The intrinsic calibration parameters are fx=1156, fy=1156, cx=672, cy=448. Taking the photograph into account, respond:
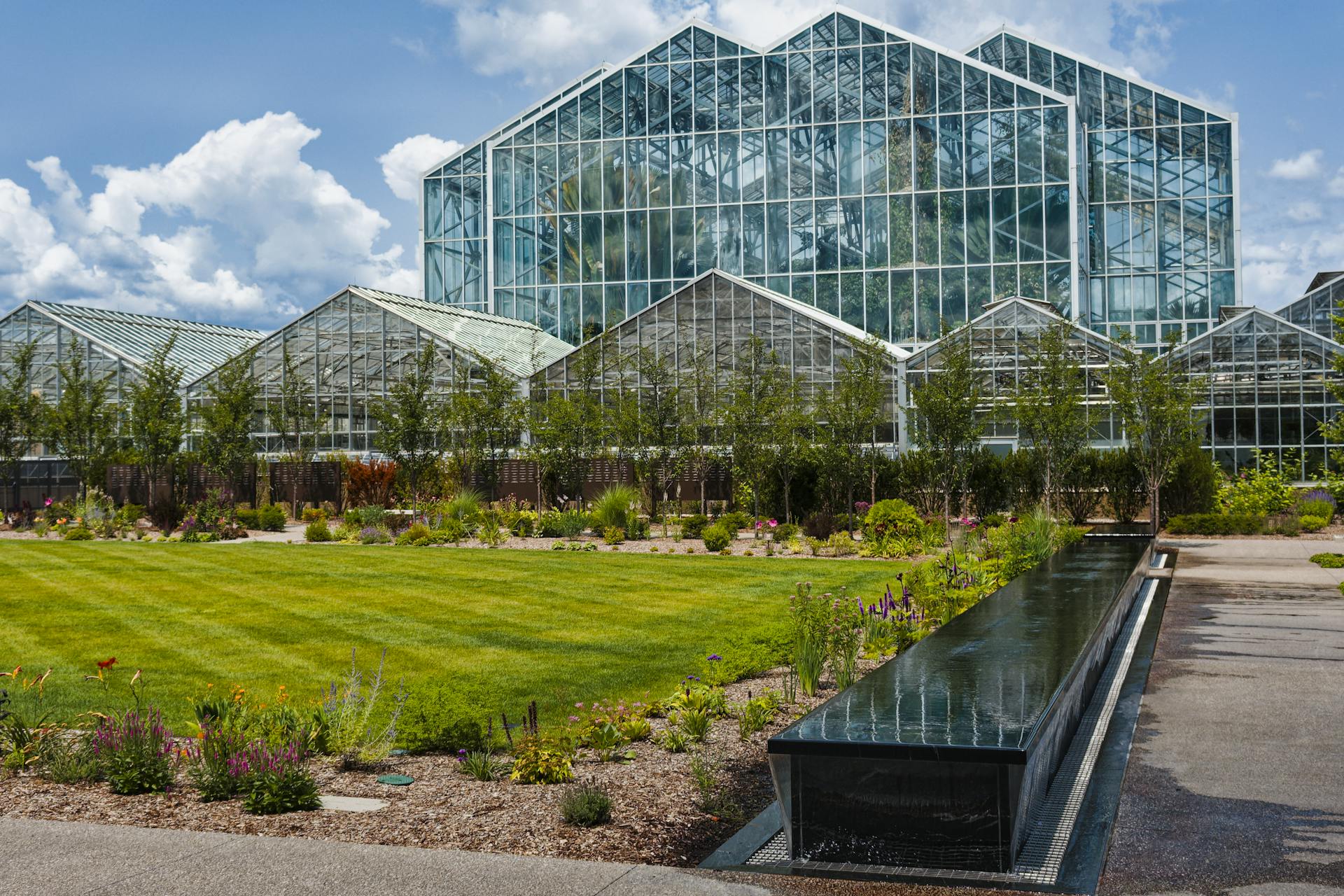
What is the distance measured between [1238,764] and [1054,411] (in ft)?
70.6

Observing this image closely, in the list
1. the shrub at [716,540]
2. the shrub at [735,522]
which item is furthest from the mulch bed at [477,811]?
the shrub at [735,522]

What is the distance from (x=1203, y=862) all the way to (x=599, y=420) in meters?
28.1

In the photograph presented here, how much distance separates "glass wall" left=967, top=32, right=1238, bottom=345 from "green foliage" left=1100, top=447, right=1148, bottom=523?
20.5 m

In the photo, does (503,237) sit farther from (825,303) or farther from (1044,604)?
(1044,604)

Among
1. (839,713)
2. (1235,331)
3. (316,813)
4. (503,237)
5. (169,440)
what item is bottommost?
(316,813)

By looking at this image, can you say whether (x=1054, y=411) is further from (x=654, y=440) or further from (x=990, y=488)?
(x=654, y=440)

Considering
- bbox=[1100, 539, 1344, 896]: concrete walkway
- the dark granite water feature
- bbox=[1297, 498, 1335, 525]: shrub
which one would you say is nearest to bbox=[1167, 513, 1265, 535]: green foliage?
bbox=[1297, 498, 1335, 525]: shrub

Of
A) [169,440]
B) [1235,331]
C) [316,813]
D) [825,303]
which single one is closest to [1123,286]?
[825,303]

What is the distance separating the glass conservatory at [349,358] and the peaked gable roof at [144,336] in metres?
4.14

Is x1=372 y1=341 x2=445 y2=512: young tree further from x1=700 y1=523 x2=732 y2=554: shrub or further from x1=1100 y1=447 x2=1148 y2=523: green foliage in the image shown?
x1=1100 y1=447 x2=1148 y2=523: green foliage

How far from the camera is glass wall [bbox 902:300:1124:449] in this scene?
32312 mm

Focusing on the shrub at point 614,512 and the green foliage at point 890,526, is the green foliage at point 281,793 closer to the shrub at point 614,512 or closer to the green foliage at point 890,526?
the green foliage at point 890,526

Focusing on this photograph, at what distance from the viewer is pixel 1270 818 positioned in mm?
5797

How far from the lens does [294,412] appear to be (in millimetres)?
39094
